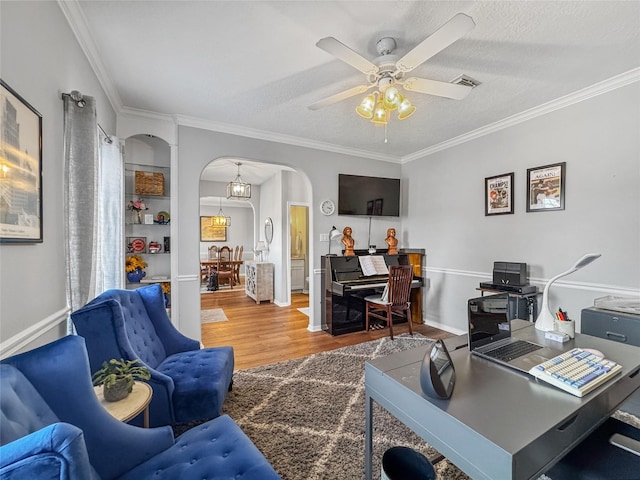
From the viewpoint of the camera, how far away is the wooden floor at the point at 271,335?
3.26 metres

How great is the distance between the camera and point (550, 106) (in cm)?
290

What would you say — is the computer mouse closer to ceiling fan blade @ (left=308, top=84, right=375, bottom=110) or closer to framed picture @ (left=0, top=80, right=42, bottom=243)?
ceiling fan blade @ (left=308, top=84, right=375, bottom=110)

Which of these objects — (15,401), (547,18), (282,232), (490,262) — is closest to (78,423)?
(15,401)

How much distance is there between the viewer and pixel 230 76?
241 cm

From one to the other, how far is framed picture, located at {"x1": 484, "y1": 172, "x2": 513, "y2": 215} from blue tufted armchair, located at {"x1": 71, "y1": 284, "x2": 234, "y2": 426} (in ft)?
11.0

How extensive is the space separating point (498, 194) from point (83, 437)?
13.1 feet

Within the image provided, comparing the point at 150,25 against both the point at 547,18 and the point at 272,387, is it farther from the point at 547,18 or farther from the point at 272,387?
the point at 272,387

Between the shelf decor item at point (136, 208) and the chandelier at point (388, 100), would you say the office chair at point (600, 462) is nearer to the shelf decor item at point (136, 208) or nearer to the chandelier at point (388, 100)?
the chandelier at point (388, 100)

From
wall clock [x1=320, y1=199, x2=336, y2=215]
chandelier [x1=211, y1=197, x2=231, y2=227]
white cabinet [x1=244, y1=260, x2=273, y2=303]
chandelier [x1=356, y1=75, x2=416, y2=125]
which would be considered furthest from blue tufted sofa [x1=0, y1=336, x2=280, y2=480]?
chandelier [x1=211, y1=197, x2=231, y2=227]

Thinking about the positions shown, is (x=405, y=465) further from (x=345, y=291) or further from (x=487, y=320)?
(x=345, y=291)

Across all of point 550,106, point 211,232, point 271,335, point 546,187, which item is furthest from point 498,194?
point 211,232

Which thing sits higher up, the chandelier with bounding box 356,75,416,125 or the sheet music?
the chandelier with bounding box 356,75,416,125

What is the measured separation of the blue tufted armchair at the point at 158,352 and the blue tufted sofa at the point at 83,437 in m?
0.46

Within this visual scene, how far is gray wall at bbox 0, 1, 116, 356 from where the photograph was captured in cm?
115
